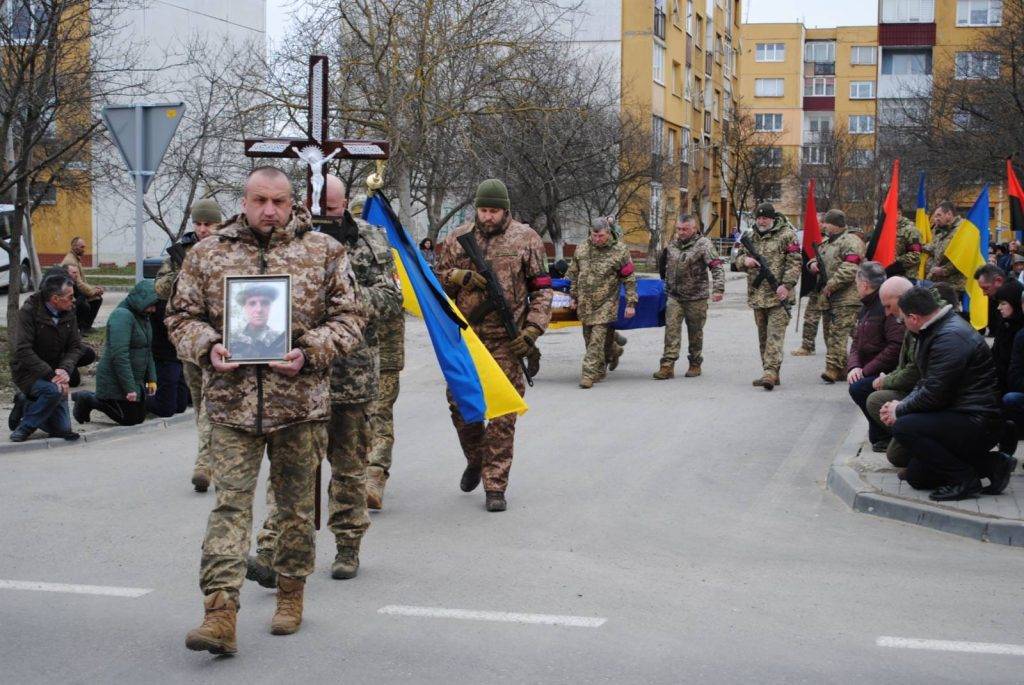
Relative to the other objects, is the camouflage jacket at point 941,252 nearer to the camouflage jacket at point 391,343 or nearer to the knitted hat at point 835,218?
the knitted hat at point 835,218

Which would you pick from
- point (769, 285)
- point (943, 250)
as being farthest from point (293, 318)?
point (943, 250)

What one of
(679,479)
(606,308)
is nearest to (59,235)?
(606,308)

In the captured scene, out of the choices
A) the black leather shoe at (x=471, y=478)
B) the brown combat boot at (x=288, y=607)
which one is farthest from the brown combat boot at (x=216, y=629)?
the black leather shoe at (x=471, y=478)

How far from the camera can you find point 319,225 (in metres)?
6.45

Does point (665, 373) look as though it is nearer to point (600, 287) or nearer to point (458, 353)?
point (600, 287)

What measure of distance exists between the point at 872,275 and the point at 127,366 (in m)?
6.30

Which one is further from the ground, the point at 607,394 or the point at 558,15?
the point at 558,15

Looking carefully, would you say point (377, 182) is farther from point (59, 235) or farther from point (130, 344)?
point (59, 235)

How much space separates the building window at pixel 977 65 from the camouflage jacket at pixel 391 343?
20.5 metres

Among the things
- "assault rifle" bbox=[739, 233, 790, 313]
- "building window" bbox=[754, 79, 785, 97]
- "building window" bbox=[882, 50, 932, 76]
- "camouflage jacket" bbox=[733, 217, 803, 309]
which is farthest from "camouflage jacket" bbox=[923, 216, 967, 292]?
"building window" bbox=[754, 79, 785, 97]

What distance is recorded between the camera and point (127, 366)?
11625 millimetres

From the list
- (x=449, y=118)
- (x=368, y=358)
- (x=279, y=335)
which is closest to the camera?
(x=279, y=335)

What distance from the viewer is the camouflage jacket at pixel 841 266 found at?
1520 cm

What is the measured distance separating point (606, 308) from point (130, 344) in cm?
554
